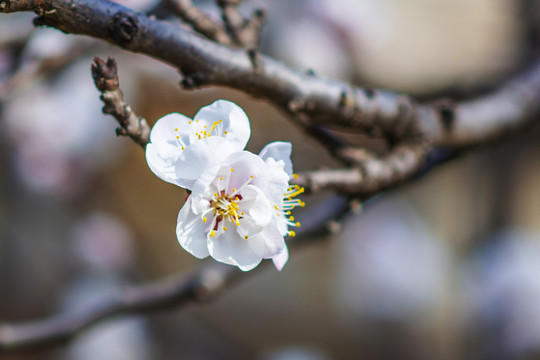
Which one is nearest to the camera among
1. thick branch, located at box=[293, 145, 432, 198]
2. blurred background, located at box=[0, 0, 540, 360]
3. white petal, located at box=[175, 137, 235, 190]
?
white petal, located at box=[175, 137, 235, 190]

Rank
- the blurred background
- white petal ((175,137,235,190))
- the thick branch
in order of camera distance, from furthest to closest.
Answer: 1. the blurred background
2. the thick branch
3. white petal ((175,137,235,190))

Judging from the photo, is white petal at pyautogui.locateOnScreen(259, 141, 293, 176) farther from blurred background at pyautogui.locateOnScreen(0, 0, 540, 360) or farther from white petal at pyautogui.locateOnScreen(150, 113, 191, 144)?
blurred background at pyautogui.locateOnScreen(0, 0, 540, 360)

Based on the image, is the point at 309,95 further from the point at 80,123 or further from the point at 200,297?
the point at 80,123

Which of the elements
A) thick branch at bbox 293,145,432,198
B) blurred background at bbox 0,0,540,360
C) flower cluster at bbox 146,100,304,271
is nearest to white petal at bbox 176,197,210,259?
flower cluster at bbox 146,100,304,271

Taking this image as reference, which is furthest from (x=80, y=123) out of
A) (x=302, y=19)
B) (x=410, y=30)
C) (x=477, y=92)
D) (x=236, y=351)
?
(x=410, y=30)

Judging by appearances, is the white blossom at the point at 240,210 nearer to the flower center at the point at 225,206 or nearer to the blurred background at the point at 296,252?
the flower center at the point at 225,206

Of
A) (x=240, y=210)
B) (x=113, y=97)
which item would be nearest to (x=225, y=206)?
(x=240, y=210)
